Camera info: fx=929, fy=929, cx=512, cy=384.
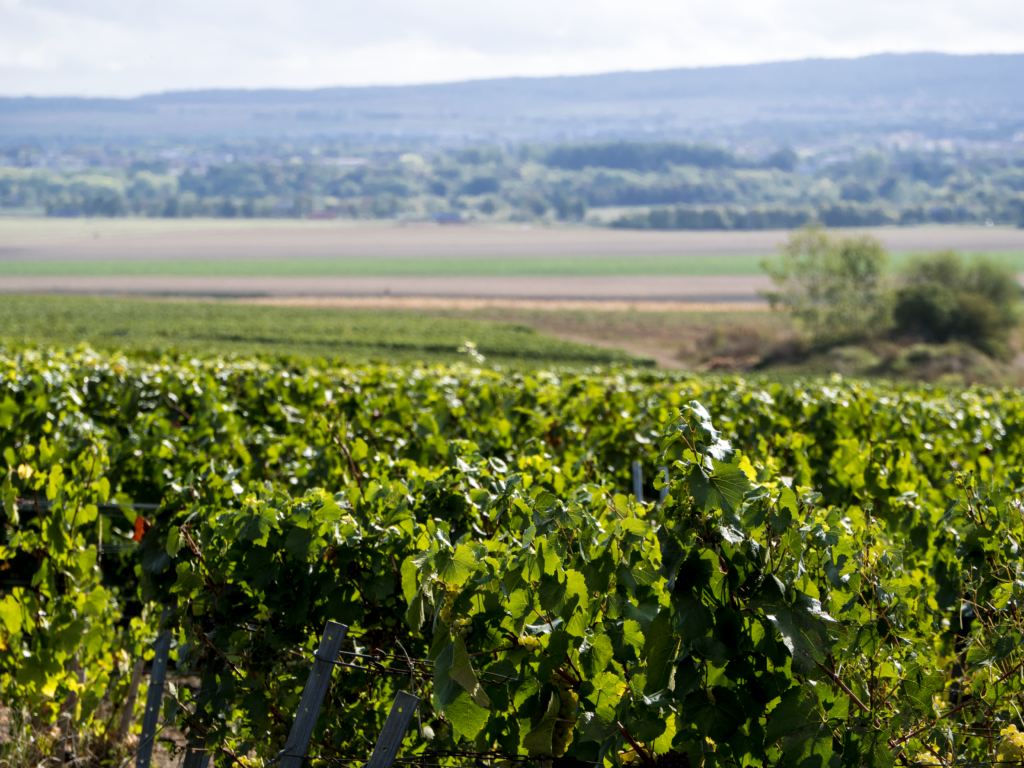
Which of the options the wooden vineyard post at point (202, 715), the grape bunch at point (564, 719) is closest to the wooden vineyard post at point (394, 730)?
the grape bunch at point (564, 719)

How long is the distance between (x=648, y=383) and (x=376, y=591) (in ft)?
31.3

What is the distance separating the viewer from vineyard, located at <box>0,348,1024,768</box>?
7.84 feet

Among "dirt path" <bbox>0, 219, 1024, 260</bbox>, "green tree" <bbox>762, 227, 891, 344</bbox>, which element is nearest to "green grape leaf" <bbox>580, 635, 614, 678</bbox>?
"green tree" <bbox>762, 227, 891, 344</bbox>

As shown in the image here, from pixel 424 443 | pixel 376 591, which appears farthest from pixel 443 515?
pixel 424 443

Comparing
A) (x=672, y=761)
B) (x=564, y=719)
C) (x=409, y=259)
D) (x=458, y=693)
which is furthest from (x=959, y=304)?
(x=409, y=259)

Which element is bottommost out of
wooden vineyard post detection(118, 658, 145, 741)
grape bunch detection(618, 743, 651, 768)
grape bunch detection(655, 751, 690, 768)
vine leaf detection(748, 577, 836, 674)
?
wooden vineyard post detection(118, 658, 145, 741)

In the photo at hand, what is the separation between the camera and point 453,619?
2652mm

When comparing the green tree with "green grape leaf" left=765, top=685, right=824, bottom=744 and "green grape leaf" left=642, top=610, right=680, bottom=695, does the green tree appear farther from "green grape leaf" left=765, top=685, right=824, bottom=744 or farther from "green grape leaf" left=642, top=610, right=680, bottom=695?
"green grape leaf" left=642, top=610, right=680, bottom=695

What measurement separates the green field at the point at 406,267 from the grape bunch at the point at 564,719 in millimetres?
95884

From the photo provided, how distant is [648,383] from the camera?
489 inches

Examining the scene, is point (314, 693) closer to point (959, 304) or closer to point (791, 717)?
point (791, 717)

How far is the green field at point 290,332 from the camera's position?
43156mm

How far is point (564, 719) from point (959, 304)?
179 ft

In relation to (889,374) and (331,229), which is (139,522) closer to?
(889,374)
